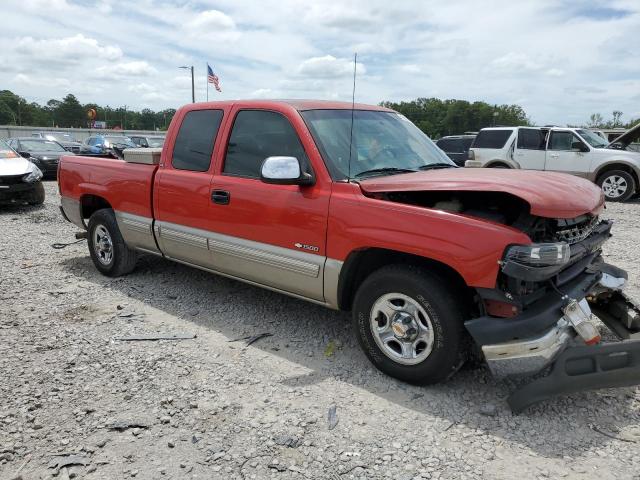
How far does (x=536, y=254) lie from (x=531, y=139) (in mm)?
12186

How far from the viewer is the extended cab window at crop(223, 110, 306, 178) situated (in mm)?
3898

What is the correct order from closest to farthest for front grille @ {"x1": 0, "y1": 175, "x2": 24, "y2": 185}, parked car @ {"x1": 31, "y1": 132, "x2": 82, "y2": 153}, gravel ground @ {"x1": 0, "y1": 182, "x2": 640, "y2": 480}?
gravel ground @ {"x1": 0, "y1": 182, "x2": 640, "y2": 480} < front grille @ {"x1": 0, "y1": 175, "x2": 24, "y2": 185} < parked car @ {"x1": 31, "y1": 132, "x2": 82, "y2": 153}

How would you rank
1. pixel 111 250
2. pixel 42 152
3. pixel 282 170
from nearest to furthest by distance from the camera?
pixel 282 170 < pixel 111 250 < pixel 42 152

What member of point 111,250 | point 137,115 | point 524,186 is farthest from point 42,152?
point 137,115

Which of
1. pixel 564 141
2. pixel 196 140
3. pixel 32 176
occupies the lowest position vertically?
pixel 32 176

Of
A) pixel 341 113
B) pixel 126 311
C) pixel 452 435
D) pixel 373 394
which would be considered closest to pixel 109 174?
pixel 126 311

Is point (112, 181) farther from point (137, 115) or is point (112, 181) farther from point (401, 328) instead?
point (137, 115)

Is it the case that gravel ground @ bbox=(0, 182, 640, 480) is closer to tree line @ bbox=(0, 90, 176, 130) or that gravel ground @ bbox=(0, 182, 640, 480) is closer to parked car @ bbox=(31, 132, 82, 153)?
parked car @ bbox=(31, 132, 82, 153)

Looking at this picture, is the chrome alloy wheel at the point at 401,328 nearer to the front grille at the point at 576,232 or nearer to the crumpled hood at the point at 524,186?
the crumpled hood at the point at 524,186

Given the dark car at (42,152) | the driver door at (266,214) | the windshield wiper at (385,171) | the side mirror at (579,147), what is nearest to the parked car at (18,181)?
the dark car at (42,152)

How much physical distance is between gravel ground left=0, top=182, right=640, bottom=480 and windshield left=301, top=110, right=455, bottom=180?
143 cm

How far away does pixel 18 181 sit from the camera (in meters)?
10.0

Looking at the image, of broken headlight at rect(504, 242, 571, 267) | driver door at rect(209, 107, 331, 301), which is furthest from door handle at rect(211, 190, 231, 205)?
broken headlight at rect(504, 242, 571, 267)

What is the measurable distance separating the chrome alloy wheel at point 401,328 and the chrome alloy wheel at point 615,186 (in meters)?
11.4
